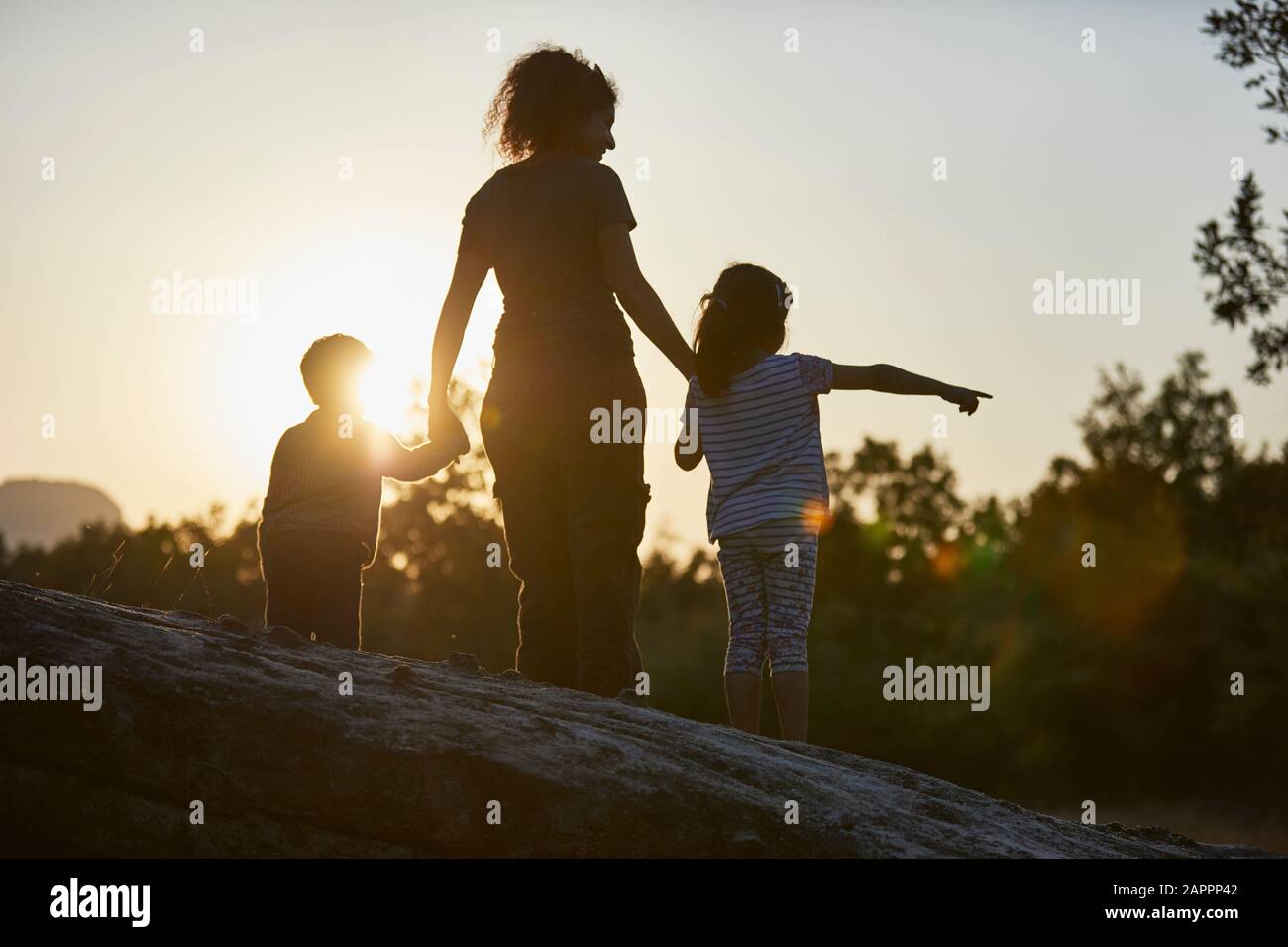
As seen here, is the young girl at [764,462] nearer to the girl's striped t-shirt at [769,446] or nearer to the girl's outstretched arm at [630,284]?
the girl's striped t-shirt at [769,446]

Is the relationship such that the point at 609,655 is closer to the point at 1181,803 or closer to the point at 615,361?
the point at 615,361

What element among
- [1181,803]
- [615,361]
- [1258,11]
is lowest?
[1181,803]

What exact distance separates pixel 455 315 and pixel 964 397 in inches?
87.7

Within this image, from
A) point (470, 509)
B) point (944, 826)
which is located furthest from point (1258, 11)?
point (470, 509)

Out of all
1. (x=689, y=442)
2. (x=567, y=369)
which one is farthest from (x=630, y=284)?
(x=689, y=442)

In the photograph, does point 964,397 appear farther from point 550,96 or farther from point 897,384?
point 550,96

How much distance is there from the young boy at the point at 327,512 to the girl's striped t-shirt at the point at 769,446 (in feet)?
4.30

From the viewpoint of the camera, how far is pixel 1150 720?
38.3 meters

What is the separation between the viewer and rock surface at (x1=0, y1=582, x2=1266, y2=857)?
4.80 meters

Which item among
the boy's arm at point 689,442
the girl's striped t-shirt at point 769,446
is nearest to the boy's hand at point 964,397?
the girl's striped t-shirt at point 769,446

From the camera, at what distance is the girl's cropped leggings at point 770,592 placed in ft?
19.7

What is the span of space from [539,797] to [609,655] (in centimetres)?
138

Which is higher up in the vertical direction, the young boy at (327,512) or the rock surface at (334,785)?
the young boy at (327,512)

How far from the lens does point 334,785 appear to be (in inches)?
190
